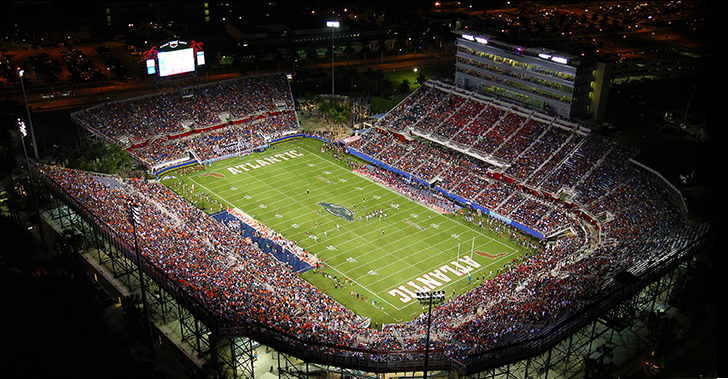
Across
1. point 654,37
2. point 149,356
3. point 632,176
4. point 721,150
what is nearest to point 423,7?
point 654,37

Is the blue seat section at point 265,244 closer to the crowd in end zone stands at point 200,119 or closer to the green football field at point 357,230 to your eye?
the green football field at point 357,230

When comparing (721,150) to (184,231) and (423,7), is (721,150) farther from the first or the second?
(423,7)

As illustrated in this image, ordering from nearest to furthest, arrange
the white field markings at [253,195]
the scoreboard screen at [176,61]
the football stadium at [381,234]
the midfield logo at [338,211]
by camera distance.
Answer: the football stadium at [381,234], the midfield logo at [338,211], the white field markings at [253,195], the scoreboard screen at [176,61]

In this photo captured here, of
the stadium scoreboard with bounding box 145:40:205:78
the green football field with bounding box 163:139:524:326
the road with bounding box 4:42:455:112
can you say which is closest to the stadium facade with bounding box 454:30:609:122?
the green football field with bounding box 163:139:524:326

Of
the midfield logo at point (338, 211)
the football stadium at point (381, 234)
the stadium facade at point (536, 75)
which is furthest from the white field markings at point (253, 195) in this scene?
the stadium facade at point (536, 75)

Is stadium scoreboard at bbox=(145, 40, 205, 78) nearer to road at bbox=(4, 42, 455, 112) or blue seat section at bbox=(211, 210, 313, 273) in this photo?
road at bbox=(4, 42, 455, 112)

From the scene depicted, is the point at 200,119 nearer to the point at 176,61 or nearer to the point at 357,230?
the point at 176,61
